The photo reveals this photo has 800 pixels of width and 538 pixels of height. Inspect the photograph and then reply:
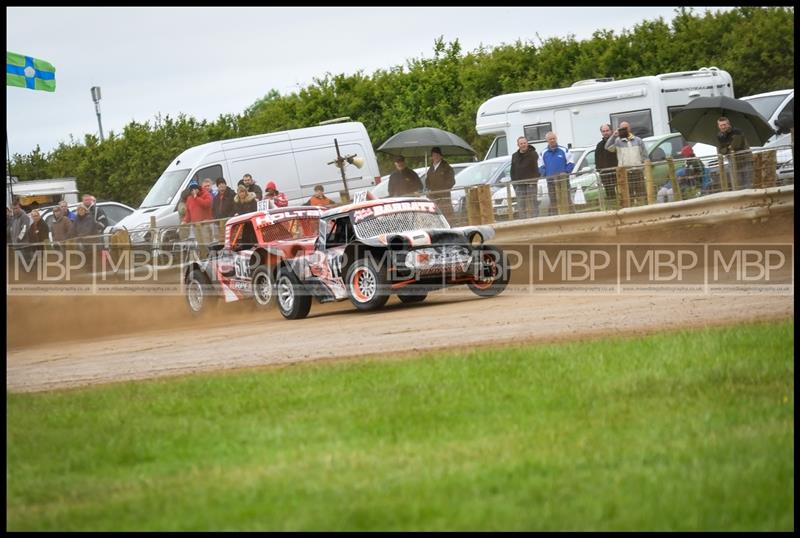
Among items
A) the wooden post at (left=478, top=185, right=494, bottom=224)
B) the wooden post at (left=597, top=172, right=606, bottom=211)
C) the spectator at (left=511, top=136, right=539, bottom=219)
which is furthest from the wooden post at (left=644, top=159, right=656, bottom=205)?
the wooden post at (left=478, top=185, right=494, bottom=224)

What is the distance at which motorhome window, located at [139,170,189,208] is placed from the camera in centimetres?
2539

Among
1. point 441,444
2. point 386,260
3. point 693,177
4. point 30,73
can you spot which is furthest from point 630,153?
point 441,444

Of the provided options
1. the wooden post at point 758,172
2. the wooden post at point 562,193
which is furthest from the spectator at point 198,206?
the wooden post at point 758,172

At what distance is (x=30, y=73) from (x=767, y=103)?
14.3 metres

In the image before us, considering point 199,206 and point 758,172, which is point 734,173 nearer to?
point 758,172

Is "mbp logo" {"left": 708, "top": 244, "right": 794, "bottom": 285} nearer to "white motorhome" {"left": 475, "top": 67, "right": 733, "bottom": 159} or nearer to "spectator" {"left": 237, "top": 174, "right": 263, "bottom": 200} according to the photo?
"white motorhome" {"left": 475, "top": 67, "right": 733, "bottom": 159}

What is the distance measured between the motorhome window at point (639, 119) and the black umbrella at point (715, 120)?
445 centimetres

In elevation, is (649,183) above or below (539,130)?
below

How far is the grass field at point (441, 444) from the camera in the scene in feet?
19.4

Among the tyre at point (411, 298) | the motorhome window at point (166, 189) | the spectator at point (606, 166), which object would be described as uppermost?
the motorhome window at point (166, 189)

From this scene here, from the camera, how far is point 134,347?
52.3 ft

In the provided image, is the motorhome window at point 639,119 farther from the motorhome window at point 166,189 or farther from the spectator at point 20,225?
the spectator at point 20,225

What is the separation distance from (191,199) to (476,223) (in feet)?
18.8

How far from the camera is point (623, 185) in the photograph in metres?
20.8
